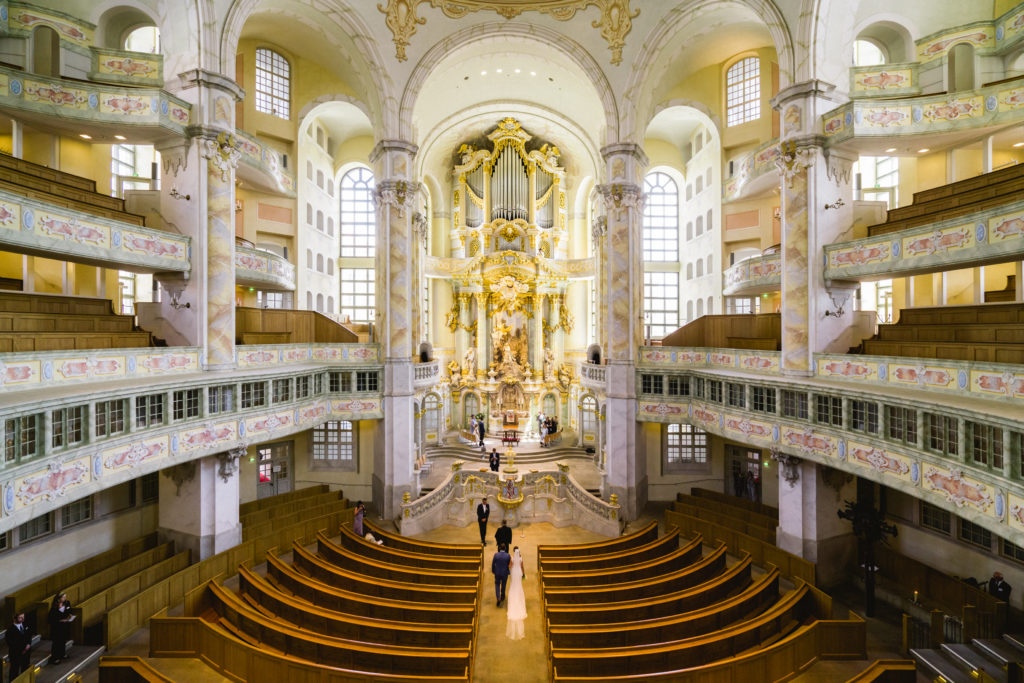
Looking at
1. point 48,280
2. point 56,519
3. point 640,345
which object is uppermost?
point 48,280

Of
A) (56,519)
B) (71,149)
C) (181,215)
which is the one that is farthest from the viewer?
(71,149)

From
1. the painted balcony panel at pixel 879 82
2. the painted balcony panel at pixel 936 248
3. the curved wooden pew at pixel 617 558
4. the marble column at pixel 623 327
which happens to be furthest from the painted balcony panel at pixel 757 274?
the curved wooden pew at pixel 617 558

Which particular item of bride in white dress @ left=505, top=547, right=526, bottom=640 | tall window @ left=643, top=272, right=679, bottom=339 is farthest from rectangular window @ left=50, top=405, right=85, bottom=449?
tall window @ left=643, top=272, right=679, bottom=339

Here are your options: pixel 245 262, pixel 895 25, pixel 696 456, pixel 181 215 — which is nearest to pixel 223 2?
pixel 181 215

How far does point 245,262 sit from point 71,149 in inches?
222

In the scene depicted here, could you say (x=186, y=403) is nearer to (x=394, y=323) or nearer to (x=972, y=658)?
(x=394, y=323)

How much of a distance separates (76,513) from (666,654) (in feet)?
46.4

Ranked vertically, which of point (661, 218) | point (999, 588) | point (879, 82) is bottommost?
point (999, 588)

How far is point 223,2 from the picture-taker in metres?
14.0

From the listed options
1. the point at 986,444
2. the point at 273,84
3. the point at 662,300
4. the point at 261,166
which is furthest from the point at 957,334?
the point at 273,84

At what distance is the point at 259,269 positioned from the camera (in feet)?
52.7

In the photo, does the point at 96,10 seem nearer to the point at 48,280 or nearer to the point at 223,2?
the point at 223,2

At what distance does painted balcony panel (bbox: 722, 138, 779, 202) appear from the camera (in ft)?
55.1

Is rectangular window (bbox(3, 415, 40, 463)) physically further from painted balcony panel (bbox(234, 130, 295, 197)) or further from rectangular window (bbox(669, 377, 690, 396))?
rectangular window (bbox(669, 377, 690, 396))
